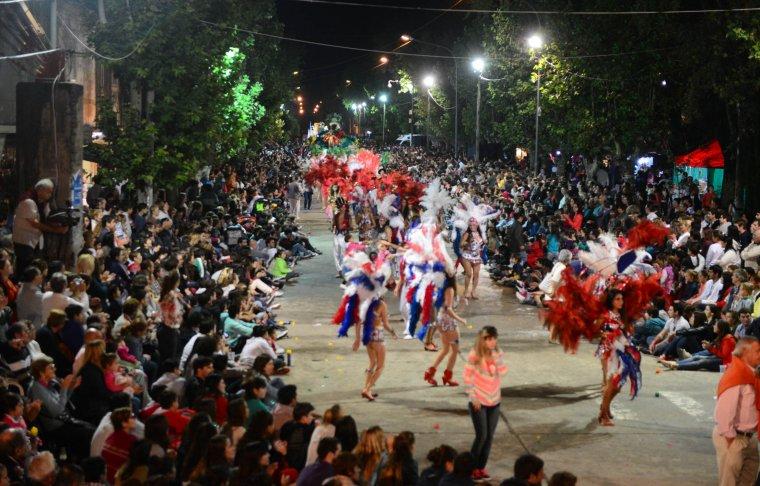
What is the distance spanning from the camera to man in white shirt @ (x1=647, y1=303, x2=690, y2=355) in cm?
1534

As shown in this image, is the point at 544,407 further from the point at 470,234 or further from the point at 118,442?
the point at 470,234

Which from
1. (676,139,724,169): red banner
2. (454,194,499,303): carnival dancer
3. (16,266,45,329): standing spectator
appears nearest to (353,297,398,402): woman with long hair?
(16,266,45,329): standing spectator

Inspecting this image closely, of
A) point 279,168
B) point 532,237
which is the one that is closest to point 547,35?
point 532,237

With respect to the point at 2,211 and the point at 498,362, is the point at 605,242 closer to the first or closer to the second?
the point at 498,362

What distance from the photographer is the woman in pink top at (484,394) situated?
9805 mm

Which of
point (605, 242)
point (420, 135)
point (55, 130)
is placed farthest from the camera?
point (420, 135)

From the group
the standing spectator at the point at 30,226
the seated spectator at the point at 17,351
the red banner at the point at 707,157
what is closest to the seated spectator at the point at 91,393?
the seated spectator at the point at 17,351

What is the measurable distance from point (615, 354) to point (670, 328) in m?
4.20

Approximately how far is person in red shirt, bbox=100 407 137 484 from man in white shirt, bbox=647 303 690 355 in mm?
9612

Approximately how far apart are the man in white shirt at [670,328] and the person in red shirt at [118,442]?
961 centimetres

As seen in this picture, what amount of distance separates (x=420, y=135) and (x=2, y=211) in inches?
2774

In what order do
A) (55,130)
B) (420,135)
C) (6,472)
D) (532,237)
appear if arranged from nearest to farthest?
(6,472) → (55,130) → (532,237) → (420,135)

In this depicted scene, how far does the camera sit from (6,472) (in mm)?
6828

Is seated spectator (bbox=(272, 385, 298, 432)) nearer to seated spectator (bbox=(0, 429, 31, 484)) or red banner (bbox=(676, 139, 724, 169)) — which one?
seated spectator (bbox=(0, 429, 31, 484))
